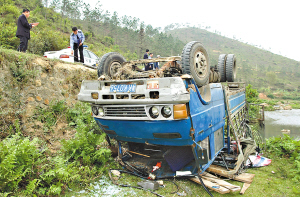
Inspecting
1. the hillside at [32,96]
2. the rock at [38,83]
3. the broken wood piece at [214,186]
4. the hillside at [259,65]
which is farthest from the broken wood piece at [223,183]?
the hillside at [259,65]

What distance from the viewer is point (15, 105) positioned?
448cm

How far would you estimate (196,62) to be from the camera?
11.7ft

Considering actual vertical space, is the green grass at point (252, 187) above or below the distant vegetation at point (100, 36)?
below

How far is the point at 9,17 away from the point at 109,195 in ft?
61.6

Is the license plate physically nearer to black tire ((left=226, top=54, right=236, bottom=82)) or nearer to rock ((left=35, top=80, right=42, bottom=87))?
rock ((left=35, top=80, right=42, bottom=87))

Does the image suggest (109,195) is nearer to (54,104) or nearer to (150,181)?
(150,181)

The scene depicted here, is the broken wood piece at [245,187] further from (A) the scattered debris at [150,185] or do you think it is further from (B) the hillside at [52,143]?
(A) the scattered debris at [150,185]

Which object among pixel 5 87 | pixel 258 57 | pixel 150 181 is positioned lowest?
pixel 150 181

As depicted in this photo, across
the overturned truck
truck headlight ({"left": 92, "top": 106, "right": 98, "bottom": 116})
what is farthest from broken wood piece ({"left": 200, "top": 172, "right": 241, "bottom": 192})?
truck headlight ({"left": 92, "top": 106, "right": 98, "bottom": 116})

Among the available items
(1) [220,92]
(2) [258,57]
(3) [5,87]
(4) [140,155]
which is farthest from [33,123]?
(2) [258,57]

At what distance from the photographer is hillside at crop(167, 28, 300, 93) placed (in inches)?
2608

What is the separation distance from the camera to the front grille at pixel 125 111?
10.0 feet

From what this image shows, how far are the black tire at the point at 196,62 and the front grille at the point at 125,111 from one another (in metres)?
1.00

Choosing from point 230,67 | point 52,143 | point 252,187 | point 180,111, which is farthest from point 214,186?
point 230,67
